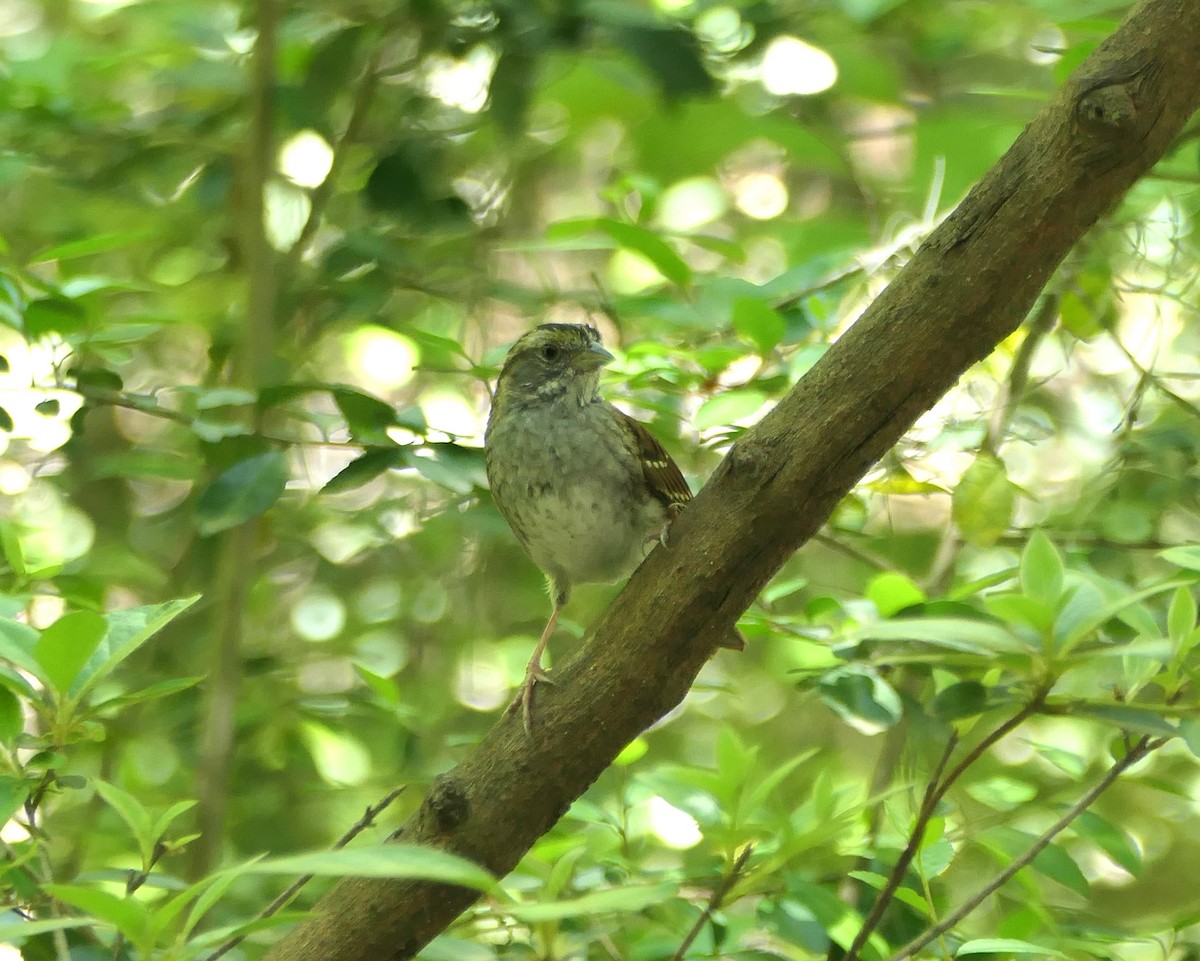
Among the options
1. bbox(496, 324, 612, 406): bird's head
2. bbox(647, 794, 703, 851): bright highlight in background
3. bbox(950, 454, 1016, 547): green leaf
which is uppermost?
bbox(950, 454, 1016, 547): green leaf

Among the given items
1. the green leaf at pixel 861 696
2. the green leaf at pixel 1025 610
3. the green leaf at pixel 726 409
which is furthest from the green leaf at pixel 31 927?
the green leaf at pixel 726 409

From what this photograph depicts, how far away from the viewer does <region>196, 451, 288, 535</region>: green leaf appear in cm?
233

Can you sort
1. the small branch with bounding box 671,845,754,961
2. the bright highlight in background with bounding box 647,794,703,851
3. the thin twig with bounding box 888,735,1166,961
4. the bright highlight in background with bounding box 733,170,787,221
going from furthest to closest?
the bright highlight in background with bounding box 733,170,787,221 < the bright highlight in background with bounding box 647,794,703,851 < the small branch with bounding box 671,845,754,961 < the thin twig with bounding box 888,735,1166,961

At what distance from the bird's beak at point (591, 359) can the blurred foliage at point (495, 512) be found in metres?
0.09

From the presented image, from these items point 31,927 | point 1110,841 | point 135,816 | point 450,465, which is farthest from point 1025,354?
point 31,927

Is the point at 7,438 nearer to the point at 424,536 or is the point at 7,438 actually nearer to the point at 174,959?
the point at 424,536

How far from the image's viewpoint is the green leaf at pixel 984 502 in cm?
250

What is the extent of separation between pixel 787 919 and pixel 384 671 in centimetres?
167

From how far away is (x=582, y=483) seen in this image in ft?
10.1

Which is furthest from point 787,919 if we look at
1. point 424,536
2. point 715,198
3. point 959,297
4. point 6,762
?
point 715,198

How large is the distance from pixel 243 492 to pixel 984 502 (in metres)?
1.41

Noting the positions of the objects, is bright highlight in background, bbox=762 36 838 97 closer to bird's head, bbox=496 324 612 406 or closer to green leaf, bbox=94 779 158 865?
bird's head, bbox=496 324 612 406

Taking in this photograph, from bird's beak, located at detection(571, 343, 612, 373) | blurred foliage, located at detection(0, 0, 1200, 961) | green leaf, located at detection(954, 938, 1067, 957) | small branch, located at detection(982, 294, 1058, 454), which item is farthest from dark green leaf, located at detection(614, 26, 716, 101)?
green leaf, located at detection(954, 938, 1067, 957)

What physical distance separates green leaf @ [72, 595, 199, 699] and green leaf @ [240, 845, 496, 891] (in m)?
0.59
